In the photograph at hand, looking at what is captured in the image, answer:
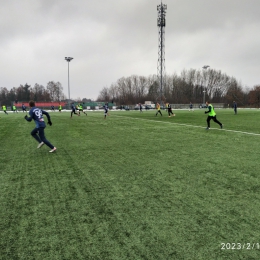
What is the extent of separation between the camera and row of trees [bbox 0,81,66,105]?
117125 millimetres

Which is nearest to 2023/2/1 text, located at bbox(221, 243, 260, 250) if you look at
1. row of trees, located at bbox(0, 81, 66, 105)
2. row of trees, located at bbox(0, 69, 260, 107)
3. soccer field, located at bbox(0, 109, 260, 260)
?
soccer field, located at bbox(0, 109, 260, 260)

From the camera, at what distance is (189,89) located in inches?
4370

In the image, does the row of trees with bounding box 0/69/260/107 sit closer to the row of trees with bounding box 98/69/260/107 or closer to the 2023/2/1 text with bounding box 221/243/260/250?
the row of trees with bounding box 98/69/260/107

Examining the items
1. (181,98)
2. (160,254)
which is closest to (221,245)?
(160,254)

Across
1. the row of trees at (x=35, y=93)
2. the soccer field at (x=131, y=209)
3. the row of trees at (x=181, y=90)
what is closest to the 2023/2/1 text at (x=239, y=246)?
the soccer field at (x=131, y=209)

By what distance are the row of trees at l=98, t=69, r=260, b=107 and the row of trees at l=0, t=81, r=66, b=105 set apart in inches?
1404

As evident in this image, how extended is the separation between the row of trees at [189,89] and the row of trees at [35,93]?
35.7 meters

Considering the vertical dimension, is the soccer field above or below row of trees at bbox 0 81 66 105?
below

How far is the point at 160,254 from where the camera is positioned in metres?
2.55

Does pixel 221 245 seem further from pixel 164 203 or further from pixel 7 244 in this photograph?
pixel 7 244

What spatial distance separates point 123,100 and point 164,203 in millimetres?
111382

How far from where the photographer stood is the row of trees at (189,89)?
110m

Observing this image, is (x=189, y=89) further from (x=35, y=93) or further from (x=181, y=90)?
(x=35, y=93)

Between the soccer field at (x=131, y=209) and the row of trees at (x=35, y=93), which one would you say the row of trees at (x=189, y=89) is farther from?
the soccer field at (x=131, y=209)
